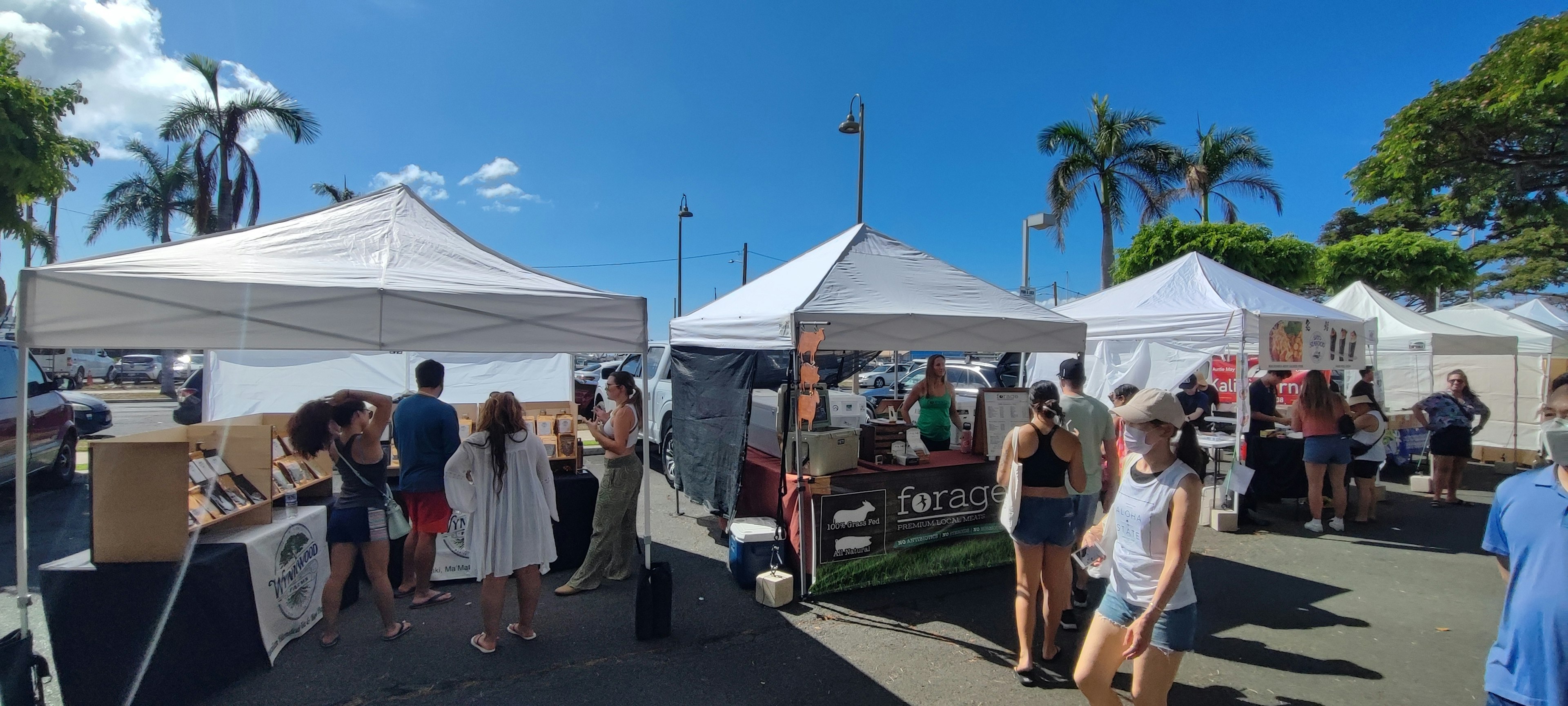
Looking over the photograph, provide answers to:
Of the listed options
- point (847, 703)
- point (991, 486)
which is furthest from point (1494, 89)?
point (847, 703)

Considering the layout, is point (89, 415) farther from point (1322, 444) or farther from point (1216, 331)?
point (1322, 444)

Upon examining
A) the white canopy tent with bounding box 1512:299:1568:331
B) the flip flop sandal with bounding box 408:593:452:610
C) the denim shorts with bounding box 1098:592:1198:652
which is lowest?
the flip flop sandal with bounding box 408:593:452:610

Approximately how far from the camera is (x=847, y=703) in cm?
351

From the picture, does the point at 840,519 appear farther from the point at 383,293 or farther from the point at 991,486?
the point at 383,293

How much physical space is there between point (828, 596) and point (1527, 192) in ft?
48.2

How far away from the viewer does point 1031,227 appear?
17734mm

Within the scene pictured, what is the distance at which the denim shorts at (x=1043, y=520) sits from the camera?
3650mm

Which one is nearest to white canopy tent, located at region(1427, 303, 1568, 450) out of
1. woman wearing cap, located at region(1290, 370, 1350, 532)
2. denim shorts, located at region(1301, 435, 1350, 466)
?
woman wearing cap, located at region(1290, 370, 1350, 532)

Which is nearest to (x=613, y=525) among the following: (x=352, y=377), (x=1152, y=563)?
(x=1152, y=563)

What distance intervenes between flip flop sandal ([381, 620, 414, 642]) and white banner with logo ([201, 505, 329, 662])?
1.63 feet

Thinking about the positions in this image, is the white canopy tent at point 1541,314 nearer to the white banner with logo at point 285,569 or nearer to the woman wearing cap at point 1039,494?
the woman wearing cap at point 1039,494

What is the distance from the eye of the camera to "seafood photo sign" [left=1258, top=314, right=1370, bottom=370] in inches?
270

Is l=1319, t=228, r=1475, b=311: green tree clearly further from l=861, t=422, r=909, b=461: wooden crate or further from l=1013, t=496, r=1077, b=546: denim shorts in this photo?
l=1013, t=496, r=1077, b=546: denim shorts

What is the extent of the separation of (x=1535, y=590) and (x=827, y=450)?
3449 mm
